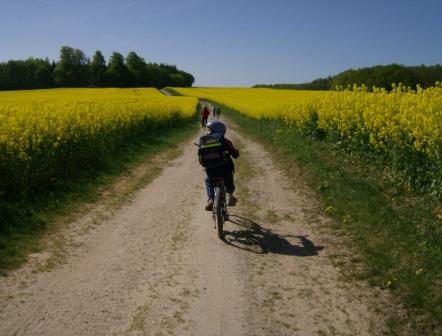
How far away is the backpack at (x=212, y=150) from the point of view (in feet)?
25.4

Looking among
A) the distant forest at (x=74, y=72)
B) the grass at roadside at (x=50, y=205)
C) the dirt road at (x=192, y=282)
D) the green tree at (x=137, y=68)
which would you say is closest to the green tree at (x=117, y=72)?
the distant forest at (x=74, y=72)

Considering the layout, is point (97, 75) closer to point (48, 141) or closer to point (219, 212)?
point (48, 141)

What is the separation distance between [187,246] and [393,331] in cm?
332

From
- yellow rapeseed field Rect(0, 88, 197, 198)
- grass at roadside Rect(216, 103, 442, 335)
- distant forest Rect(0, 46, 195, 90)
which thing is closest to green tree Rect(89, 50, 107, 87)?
distant forest Rect(0, 46, 195, 90)

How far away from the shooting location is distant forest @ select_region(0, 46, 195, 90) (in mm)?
81000

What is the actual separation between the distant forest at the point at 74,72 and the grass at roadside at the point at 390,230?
7926 cm

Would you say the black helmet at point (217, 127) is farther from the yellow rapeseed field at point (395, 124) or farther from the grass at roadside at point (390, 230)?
the yellow rapeseed field at point (395, 124)

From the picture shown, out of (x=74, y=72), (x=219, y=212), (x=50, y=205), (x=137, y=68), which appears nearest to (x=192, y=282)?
(x=219, y=212)

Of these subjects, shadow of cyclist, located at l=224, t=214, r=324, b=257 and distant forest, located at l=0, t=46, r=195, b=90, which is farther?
distant forest, located at l=0, t=46, r=195, b=90

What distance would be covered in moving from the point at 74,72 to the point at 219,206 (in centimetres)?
8385

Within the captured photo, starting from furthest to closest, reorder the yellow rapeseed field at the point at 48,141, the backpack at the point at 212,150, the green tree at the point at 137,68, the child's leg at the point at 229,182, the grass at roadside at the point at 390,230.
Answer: the green tree at the point at 137,68 → the yellow rapeseed field at the point at 48,141 → the child's leg at the point at 229,182 → the backpack at the point at 212,150 → the grass at roadside at the point at 390,230

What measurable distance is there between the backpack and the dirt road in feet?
3.91

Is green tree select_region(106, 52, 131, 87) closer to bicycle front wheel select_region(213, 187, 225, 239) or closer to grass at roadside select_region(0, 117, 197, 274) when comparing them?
grass at roadside select_region(0, 117, 197, 274)

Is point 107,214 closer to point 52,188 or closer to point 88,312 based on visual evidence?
point 52,188
